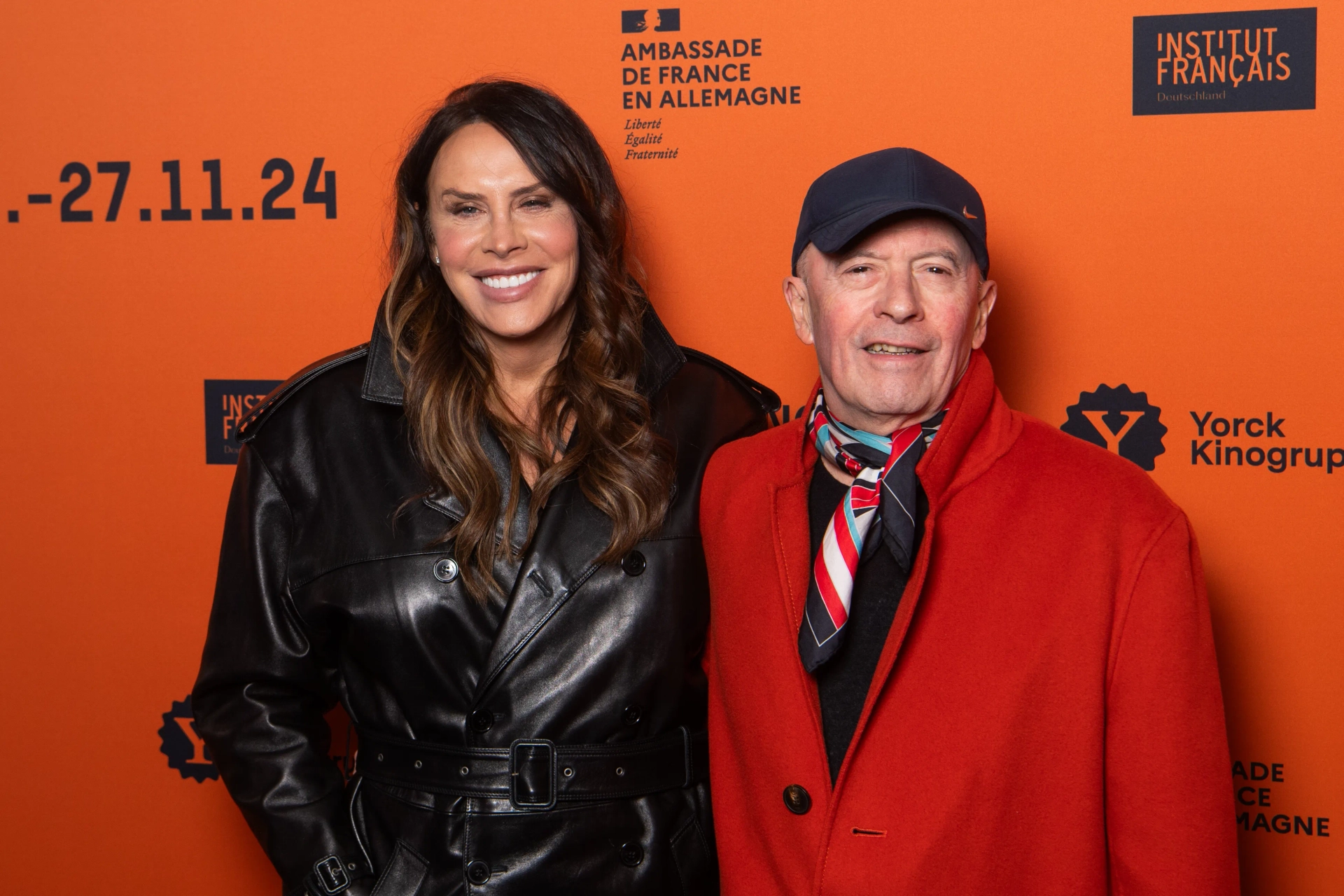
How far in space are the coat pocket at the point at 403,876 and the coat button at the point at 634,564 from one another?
0.51 meters

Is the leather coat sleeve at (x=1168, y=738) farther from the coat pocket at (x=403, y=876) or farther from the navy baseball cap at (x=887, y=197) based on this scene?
the coat pocket at (x=403, y=876)

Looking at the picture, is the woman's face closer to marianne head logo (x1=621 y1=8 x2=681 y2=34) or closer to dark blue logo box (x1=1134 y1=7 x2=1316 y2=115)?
marianne head logo (x1=621 y1=8 x2=681 y2=34)

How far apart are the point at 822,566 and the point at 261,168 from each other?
1546 mm

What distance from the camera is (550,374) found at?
200 centimetres

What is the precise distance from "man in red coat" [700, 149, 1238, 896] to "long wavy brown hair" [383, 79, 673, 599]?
29 cm

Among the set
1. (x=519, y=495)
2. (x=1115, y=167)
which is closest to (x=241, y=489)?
(x=519, y=495)

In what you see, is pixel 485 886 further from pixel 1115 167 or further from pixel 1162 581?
pixel 1115 167

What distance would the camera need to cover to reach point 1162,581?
1.43 metres

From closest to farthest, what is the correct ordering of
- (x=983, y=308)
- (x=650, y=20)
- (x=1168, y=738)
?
(x=1168, y=738) → (x=983, y=308) → (x=650, y=20)

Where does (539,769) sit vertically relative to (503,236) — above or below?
below

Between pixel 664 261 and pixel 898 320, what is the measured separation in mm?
891

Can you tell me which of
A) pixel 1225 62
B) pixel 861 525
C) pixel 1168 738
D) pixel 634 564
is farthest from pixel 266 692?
pixel 1225 62

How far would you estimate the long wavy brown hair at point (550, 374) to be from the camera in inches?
73.3

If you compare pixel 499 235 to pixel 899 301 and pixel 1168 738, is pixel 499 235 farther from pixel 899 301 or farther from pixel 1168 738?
pixel 1168 738
